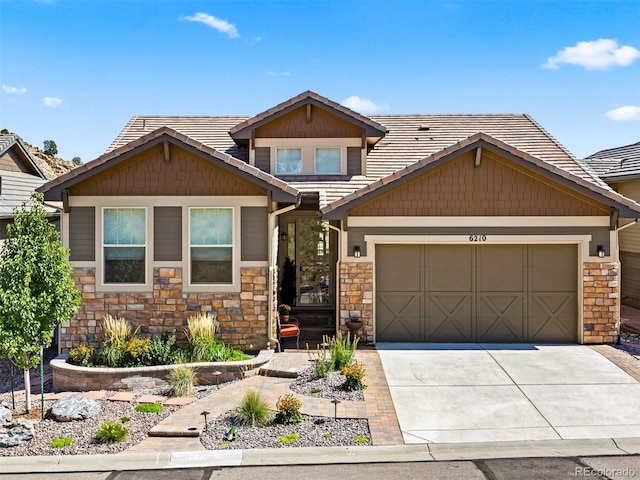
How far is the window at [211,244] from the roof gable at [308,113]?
11.3ft

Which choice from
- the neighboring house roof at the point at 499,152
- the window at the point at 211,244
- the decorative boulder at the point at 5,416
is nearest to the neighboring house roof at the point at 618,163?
the neighboring house roof at the point at 499,152

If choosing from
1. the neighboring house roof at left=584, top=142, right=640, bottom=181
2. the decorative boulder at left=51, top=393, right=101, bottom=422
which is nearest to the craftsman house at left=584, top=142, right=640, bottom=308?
the neighboring house roof at left=584, top=142, right=640, bottom=181

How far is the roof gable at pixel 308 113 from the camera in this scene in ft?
45.4

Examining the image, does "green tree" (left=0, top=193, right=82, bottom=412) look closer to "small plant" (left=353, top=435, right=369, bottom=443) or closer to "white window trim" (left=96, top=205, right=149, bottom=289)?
"white window trim" (left=96, top=205, right=149, bottom=289)

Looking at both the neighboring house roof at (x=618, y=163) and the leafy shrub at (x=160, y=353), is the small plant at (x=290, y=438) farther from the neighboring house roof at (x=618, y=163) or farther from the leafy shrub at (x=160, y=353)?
the neighboring house roof at (x=618, y=163)

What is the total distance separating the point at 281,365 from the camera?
1030 cm

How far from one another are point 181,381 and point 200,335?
156 centimetres

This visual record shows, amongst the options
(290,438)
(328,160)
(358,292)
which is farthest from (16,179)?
(290,438)

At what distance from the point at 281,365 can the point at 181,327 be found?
2.44 metres

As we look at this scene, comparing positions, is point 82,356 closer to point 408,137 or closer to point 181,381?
point 181,381

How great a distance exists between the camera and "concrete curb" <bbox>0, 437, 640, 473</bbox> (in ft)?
21.2

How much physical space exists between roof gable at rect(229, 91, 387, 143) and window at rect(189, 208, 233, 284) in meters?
3.45

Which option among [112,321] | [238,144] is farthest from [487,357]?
[238,144]

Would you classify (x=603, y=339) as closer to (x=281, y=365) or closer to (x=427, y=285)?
(x=427, y=285)
